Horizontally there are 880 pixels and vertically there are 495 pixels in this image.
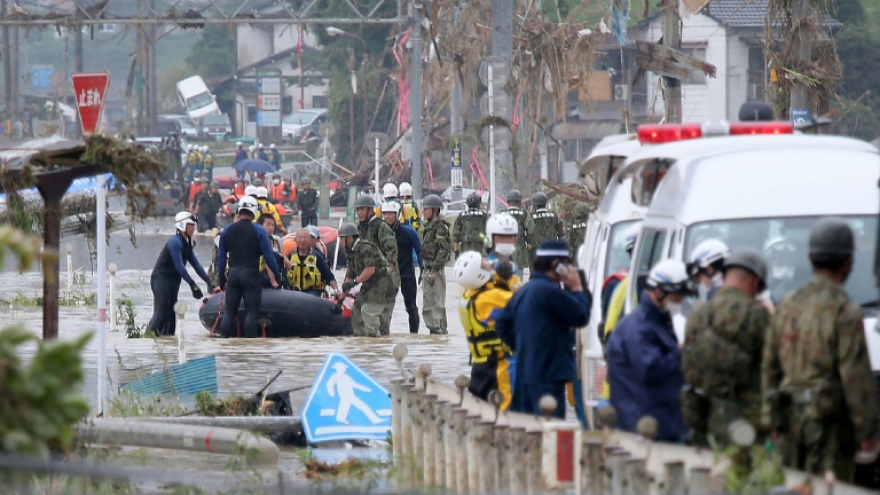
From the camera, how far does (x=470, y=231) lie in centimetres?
2156

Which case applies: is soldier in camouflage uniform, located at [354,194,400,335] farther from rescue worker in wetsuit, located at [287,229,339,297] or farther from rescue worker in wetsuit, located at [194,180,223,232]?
rescue worker in wetsuit, located at [194,180,223,232]

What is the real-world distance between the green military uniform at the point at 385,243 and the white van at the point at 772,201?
8.59 m

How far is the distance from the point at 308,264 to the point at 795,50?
19.2ft

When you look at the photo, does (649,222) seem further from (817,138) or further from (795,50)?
(795,50)

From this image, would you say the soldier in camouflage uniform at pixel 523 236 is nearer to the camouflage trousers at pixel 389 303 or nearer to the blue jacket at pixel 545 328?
the camouflage trousers at pixel 389 303

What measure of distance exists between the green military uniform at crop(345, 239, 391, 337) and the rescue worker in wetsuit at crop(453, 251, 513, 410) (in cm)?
706

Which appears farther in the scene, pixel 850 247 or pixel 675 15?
pixel 675 15

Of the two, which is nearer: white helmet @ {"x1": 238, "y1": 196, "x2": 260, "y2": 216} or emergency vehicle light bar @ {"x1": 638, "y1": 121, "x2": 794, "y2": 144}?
emergency vehicle light bar @ {"x1": 638, "y1": 121, "x2": 794, "y2": 144}

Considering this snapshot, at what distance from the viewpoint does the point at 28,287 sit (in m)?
26.5

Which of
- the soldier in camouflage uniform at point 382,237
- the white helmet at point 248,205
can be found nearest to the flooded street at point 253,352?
the soldier in camouflage uniform at point 382,237

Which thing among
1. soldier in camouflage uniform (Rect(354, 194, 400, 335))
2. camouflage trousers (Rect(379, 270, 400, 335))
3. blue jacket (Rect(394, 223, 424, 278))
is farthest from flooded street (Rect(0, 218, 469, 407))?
blue jacket (Rect(394, 223, 424, 278))

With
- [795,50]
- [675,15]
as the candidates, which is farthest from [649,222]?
[675,15]

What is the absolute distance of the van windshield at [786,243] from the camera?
864cm

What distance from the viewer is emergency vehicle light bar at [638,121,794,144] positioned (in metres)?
10.2
